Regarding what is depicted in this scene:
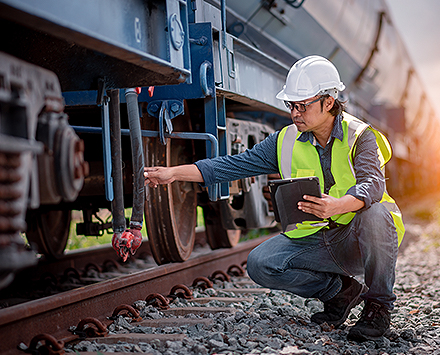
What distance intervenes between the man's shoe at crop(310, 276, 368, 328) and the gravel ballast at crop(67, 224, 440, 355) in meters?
0.06

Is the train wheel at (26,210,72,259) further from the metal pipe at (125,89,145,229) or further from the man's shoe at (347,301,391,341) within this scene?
the man's shoe at (347,301,391,341)

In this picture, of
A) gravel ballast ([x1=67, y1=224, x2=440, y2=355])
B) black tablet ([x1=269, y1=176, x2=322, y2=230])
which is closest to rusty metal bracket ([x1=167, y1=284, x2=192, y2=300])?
gravel ballast ([x1=67, y1=224, x2=440, y2=355])

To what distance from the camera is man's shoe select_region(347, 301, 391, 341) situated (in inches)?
104

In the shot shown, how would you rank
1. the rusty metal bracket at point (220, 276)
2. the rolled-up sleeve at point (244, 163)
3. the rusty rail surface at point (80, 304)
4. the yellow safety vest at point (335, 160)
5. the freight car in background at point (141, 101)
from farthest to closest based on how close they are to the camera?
the rusty metal bracket at point (220, 276) < the rolled-up sleeve at point (244, 163) < the yellow safety vest at point (335, 160) < the rusty rail surface at point (80, 304) < the freight car in background at point (141, 101)

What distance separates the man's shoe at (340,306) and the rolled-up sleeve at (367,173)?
0.60 metres

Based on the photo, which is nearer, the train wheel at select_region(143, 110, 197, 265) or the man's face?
the man's face

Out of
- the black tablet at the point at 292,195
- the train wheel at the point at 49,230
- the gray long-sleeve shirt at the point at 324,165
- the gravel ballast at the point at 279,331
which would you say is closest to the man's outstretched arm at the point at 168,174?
the gray long-sleeve shirt at the point at 324,165

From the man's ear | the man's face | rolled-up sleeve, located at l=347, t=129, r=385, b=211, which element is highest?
the man's ear

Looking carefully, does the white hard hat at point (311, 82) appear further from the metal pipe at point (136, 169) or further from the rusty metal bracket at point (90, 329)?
the rusty metal bracket at point (90, 329)

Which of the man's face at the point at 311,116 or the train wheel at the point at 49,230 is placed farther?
the train wheel at the point at 49,230

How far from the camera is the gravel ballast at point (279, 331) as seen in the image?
2381 mm

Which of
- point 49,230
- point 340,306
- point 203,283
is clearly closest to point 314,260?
point 340,306

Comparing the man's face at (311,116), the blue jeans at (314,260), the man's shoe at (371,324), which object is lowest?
the man's shoe at (371,324)

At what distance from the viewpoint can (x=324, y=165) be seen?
3.01m
